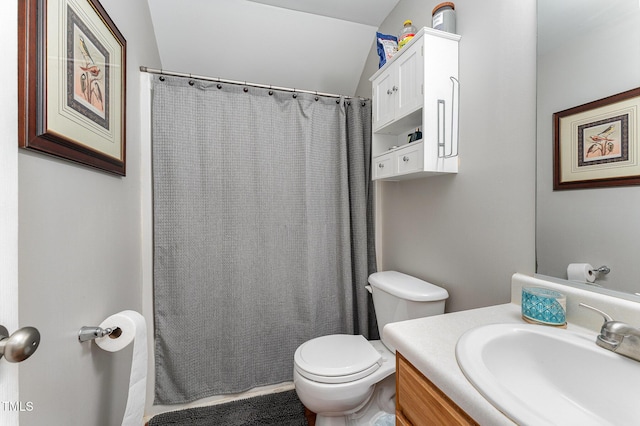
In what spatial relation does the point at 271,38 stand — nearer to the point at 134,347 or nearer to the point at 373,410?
the point at 134,347

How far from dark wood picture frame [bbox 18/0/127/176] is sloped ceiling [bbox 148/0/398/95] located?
2.43ft

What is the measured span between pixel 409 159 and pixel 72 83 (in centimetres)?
128

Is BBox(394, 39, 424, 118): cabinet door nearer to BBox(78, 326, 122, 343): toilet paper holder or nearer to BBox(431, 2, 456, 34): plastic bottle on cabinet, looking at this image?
BBox(431, 2, 456, 34): plastic bottle on cabinet

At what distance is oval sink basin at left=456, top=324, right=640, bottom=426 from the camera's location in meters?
0.54

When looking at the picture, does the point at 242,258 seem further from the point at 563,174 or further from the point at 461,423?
the point at 563,174

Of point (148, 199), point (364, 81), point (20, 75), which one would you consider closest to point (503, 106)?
point (364, 81)

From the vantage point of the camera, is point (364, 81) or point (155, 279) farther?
point (364, 81)

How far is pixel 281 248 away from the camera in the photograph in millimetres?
1658

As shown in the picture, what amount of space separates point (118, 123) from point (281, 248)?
103 cm

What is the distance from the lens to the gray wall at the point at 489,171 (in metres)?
0.92

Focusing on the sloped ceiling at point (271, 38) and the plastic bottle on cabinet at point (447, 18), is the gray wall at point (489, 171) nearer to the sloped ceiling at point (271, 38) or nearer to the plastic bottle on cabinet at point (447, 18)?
the plastic bottle on cabinet at point (447, 18)

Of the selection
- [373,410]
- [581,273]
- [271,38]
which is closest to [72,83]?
[271,38]

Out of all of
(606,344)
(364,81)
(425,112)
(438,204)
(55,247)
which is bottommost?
(606,344)

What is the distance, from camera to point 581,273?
0.78 metres
